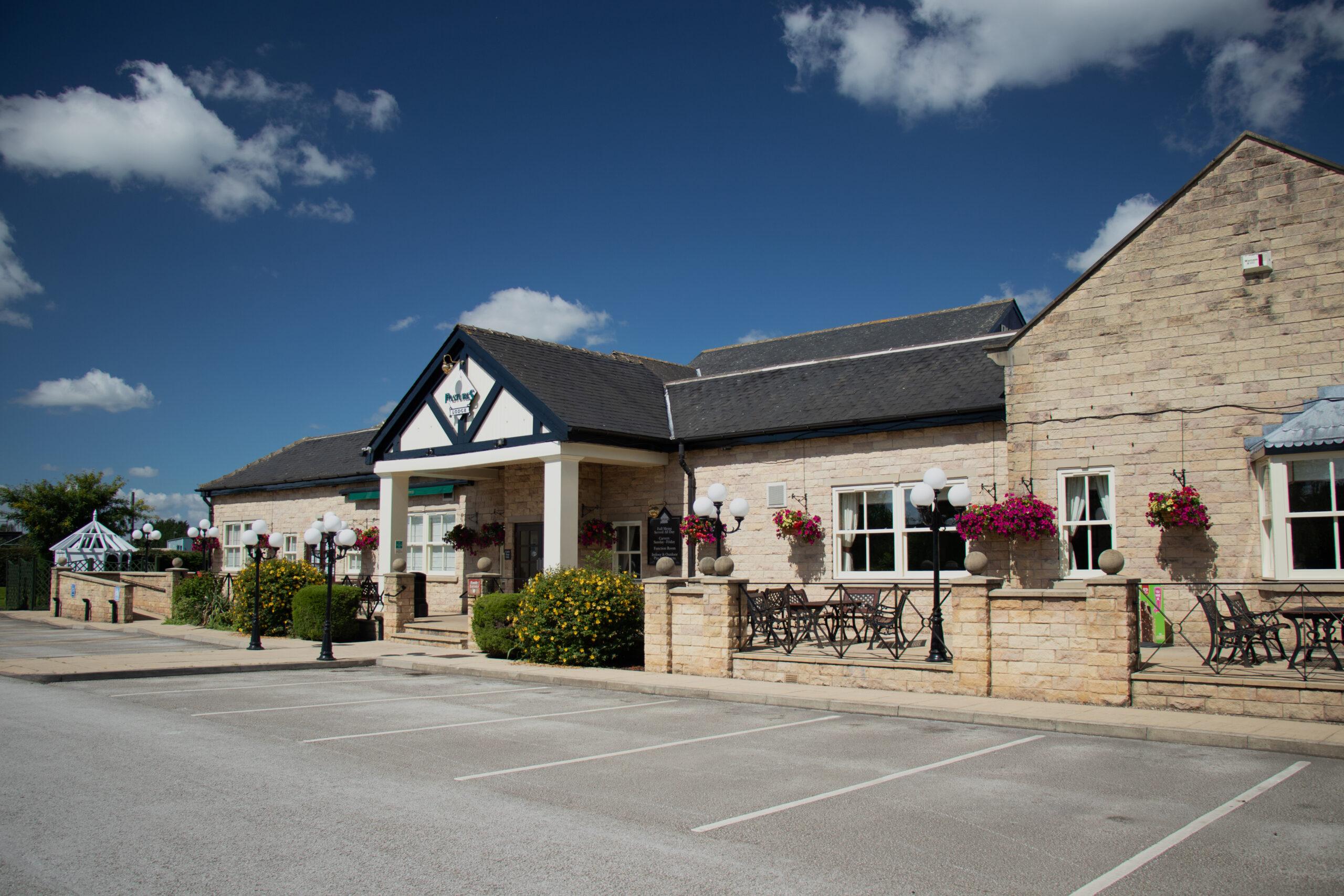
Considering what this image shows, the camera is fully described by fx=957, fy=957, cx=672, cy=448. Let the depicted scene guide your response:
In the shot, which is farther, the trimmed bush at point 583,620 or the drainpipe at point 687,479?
the drainpipe at point 687,479

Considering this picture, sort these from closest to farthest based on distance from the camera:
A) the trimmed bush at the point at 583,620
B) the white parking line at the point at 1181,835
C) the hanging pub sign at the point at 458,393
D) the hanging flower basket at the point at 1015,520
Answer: the white parking line at the point at 1181,835, the hanging flower basket at the point at 1015,520, the trimmed bush at the point at 583,620, the hanging pub sign at the point at 458,393

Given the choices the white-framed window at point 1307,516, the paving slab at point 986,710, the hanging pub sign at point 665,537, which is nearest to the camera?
the paving slab at point 986,710

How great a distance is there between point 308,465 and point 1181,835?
27219 mm

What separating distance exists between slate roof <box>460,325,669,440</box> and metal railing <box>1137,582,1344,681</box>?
376 inches

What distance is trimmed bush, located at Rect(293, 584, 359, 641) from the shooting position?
798 inches

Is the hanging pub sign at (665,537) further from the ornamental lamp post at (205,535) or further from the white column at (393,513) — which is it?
the ornamental lamp post at (205,535)

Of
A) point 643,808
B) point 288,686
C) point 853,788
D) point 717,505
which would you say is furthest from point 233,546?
point 853,788

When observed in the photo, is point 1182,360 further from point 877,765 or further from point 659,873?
point 659,873

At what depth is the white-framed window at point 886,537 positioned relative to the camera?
52.0 ft

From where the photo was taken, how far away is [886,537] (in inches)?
651

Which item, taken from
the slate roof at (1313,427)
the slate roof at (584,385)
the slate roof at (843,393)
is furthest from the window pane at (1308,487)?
the slate roof at (584,385)

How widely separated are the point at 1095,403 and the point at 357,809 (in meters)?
11.9

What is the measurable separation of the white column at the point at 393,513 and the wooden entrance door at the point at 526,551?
8.19 feet

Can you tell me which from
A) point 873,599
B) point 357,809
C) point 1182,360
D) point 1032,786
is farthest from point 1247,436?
point 357,809
